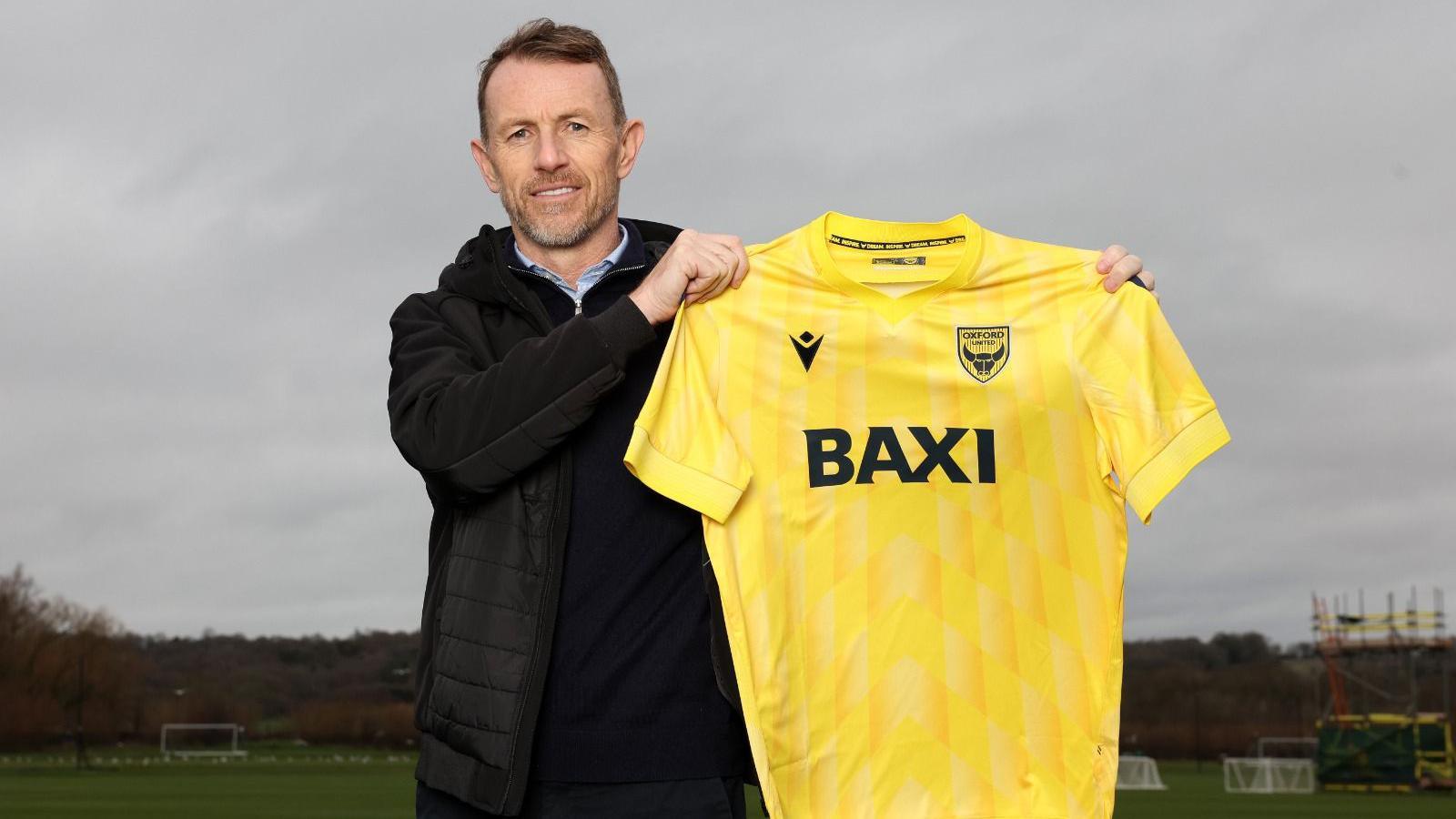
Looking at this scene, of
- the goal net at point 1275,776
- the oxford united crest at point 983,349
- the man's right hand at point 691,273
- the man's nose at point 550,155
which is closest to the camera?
the man's right hand at point 691,273

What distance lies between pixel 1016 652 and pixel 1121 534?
0.49 metres

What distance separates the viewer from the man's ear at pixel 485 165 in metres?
4.32

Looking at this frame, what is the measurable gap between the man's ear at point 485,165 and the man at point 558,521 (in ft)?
0.39

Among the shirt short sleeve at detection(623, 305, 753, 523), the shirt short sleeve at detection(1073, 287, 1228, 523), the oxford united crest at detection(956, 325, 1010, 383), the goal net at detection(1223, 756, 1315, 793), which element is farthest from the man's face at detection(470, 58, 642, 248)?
the goal net at detection(1223, 756, 1315, 793)

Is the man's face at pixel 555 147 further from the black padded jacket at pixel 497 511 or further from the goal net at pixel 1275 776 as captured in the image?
the goal net at pixel 1275 776

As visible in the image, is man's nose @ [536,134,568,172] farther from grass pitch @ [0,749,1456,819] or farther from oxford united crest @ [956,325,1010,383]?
grass pitch @ [0,749,1456,819]

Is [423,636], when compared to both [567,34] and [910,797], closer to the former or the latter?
[910,797]

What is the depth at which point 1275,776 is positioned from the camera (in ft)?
181

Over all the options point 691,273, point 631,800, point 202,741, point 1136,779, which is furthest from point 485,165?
point 202,741

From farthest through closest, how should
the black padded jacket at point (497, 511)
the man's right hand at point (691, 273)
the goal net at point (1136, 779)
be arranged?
the goal net at point (1136, 779)
the man's right hand at point (691, 273)
the black padded jacket at point (497, 511)

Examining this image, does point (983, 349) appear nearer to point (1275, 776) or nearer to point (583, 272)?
point (583, 272)

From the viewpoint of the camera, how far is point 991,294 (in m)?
4.35

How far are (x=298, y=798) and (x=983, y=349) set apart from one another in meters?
37.3

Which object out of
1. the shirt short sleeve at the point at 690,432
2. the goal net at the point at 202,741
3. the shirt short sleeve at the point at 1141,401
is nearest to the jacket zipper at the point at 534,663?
the shirt short sleeve at the point at 690,432
